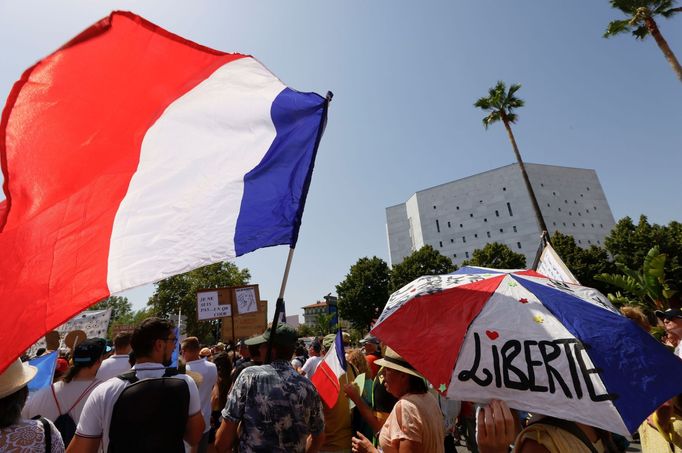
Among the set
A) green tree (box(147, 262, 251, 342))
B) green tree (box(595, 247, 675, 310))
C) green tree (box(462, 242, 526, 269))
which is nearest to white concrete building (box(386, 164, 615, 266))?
green tree (box(462, 242, 526, 269))

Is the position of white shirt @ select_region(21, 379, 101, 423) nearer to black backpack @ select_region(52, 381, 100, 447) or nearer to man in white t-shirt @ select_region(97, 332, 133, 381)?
black backpack @ select_region(52, 381, 100, 447)

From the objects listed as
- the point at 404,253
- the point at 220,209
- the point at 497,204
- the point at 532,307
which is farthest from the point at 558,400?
the point at 404,253

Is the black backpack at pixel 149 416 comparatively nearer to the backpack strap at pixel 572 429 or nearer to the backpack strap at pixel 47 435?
the backpack strap at pixel 47 435

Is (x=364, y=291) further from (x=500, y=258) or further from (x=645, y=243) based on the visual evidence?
(x=645, y=243)

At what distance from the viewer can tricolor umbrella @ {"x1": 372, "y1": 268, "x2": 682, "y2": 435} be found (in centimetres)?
158

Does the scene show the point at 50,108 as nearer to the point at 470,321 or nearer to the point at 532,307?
the point at 470,321

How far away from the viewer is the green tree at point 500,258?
40.0 metres

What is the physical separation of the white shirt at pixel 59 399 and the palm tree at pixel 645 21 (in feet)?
70.6

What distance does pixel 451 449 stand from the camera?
4.54m

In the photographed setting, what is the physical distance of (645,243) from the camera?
30.7m

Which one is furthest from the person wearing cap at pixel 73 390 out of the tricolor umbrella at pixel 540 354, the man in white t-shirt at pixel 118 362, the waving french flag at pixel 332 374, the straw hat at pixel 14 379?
the tricolor umbrella at pixel 540 354

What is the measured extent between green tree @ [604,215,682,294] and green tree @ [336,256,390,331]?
25068mm

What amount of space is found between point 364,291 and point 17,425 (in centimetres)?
4554

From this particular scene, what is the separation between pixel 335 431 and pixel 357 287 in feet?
143
